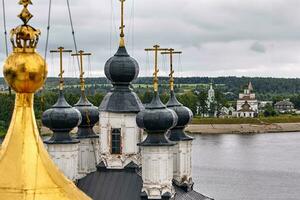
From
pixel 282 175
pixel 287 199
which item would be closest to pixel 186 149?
pixel 287 199

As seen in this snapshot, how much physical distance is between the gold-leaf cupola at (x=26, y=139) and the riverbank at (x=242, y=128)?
63039 millimetres

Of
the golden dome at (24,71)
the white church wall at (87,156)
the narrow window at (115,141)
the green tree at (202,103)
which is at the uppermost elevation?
the golden dome at (24,71)

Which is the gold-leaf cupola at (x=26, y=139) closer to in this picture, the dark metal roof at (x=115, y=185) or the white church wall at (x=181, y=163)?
the dark metal roof at (x=115, y=185)

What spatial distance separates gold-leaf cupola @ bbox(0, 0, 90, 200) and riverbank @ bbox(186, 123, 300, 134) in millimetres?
63039

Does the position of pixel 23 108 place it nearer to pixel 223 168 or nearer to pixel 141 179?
pixel 141 179

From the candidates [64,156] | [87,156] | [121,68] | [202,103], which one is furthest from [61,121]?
[202,103]

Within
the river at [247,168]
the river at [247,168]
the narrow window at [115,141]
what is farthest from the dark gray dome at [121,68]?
the river at [247,168]

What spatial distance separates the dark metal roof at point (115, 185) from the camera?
1298 centimetres

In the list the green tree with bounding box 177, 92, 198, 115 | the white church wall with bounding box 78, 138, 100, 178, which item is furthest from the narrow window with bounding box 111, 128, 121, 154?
the green tree with bounding box 177, 92, 198, 115

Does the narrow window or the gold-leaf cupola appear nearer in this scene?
the gold-leaf cupola

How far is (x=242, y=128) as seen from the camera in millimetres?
72000

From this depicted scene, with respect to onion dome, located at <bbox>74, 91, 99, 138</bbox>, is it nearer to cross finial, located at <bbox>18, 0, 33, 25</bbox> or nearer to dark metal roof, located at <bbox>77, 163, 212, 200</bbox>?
dark metal roof, located at <bbox>77, 163, 212, 200</bbox>

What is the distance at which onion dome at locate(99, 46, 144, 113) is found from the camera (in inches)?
545

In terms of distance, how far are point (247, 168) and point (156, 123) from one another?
2766 cm
